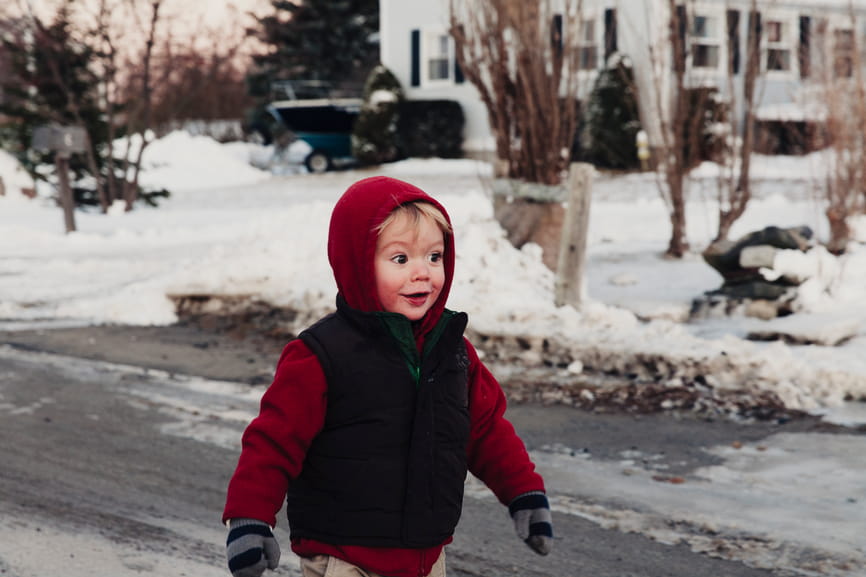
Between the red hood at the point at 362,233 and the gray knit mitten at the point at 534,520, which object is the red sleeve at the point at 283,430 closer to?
the red hood at the point at 362,233

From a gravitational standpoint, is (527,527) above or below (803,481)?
above

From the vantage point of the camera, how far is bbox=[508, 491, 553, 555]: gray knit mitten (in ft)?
9.12

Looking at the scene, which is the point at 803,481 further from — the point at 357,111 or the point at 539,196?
the point at 357,111

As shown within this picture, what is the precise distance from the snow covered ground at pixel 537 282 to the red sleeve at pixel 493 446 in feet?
14.5

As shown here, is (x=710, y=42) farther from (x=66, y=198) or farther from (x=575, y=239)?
(x=575, y=239)

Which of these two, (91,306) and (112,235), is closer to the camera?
(91,306)

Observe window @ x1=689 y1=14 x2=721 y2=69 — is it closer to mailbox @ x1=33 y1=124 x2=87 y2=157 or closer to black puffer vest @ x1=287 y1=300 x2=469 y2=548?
mailbox @ x1=33 y1=124 x2=87 y2=157

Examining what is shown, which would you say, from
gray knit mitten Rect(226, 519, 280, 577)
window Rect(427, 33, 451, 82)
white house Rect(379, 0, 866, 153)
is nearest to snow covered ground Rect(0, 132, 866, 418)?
white house Rect(379, 0, 866, 153)

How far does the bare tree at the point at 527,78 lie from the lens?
10.7 m

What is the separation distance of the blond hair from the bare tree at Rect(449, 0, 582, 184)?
8083 millimetres

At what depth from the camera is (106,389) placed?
309 inches

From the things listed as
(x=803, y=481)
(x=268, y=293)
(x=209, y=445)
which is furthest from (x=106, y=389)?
(x=803, y=481)

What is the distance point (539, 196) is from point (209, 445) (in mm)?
5308

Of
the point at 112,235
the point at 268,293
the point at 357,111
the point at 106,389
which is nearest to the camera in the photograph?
the point at 106,389
